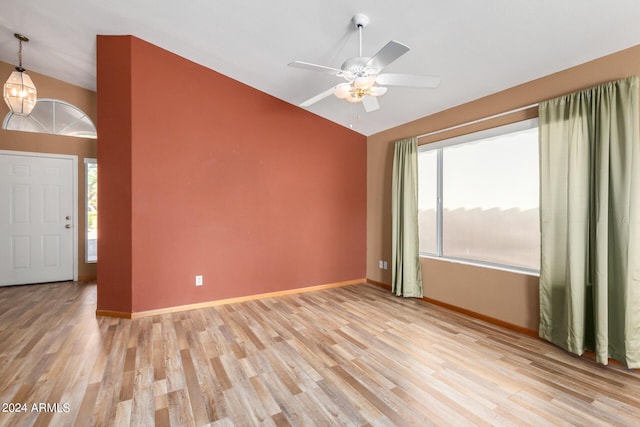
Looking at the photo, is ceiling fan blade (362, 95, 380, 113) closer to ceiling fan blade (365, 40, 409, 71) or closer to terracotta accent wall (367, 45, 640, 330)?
ceiling fan blade (365, 40, 409, 71)

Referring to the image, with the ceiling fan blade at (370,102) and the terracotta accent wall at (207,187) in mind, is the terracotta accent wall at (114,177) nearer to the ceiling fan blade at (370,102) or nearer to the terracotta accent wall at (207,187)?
the terracotta accent wall at (207,187)

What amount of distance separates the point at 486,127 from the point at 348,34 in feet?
6.14

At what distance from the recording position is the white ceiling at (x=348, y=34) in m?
2.12

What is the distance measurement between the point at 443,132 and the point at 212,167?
3.07 m

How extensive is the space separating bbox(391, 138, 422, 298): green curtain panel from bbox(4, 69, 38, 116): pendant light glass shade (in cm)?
480

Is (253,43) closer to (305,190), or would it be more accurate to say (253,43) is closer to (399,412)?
(305,190)

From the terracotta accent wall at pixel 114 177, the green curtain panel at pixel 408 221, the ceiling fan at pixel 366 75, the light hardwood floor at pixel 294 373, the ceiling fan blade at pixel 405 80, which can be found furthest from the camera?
the green curtain panel at pixel 408 221

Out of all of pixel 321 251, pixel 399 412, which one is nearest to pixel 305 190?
pixel 321 251

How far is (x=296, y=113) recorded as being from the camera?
4250 millimetres

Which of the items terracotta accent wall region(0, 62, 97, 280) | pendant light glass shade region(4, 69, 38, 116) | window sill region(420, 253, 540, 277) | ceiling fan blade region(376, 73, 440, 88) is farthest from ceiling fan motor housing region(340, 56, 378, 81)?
terracotta accent wall region(0, 62, 97, 280)

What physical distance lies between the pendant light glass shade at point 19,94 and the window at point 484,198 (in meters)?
5.07

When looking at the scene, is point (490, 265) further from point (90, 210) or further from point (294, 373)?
point (90, 210)

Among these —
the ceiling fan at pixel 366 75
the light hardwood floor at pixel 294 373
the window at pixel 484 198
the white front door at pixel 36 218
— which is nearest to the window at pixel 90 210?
the white front door at pixel 36 218

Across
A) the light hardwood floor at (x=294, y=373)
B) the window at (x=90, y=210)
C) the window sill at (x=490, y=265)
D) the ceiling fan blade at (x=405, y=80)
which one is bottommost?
the light hardwood floor at (x=294, y=373)
